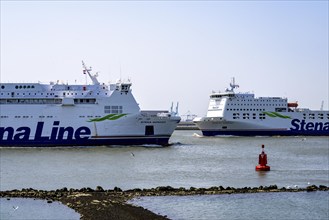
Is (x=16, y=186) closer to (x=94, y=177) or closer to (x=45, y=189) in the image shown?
(x=45, y=189)

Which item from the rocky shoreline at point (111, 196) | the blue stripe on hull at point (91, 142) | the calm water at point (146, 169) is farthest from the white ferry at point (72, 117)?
the rocky shoreline at point (111, 196)

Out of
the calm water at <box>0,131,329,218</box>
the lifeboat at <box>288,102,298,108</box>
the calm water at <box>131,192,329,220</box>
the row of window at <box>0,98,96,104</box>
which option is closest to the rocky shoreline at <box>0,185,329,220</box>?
the calm water at <box>131,192,329,220</box>

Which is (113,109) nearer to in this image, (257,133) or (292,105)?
(257,133)

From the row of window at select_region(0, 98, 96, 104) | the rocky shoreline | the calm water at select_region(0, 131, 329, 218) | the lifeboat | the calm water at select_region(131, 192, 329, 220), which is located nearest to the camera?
the rocky shoreline

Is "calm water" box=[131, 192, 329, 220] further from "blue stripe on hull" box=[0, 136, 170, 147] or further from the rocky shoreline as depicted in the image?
"blue stripe on hull" box=[0, 136, 170, 147]

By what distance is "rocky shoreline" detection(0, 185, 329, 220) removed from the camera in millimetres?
12828

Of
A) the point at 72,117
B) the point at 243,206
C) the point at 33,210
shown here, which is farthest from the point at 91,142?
the point at 243,206

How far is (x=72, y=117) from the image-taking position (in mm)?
36000

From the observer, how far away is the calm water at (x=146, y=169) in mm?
18969

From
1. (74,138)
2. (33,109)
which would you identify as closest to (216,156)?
(74,138)

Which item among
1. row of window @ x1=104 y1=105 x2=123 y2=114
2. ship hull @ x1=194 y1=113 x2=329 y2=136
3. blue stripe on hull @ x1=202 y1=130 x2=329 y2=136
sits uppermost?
row of window @ x1=104 y1=105 x2=123 y2=114

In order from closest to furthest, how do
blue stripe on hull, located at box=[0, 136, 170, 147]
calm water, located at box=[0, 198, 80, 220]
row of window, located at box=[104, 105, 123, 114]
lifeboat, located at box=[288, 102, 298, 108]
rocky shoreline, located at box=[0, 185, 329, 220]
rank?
rocky shoreline, located at box=[0, 185, 329, 220]
calm water, located at box=[0, 198, 80, 220]
blue stripe on hull, located at box=[0, 136, 170, 147]
row of window, located at box=[104, 105, 123, 114]
lifeboat, located at box=[288, 102, 298, 108]

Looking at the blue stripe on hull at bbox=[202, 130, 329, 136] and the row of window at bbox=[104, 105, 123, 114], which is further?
the blue stripe on hull at bbox=[202, 130, 329, 136]

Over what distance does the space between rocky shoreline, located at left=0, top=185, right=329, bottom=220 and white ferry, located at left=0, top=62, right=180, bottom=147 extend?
19169 millimetres
